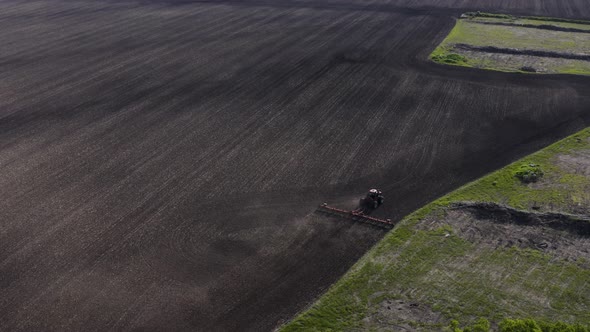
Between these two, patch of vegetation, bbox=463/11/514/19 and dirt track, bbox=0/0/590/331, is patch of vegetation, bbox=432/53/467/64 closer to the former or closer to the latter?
dirt track, bbox=0/0/590/331

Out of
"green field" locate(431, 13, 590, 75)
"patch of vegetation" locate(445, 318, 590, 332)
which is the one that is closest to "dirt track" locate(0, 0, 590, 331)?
"green field" locate(431, 13, 590, 75)

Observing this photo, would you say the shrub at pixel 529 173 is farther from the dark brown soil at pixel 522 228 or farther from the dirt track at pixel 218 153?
the dark brown soil at pixel 522 228

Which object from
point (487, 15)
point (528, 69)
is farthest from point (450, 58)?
point (487, 15)

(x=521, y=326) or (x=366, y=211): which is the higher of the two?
(x=366, y=211)

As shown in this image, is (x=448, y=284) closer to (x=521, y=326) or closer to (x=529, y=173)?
(x=521, y=326)

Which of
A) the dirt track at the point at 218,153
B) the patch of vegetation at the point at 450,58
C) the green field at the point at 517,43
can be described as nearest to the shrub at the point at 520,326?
the dirt track at the point at 218,153
